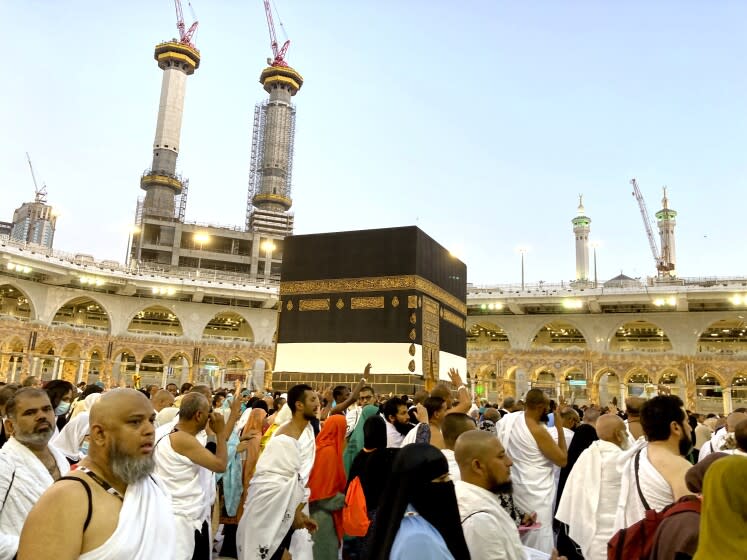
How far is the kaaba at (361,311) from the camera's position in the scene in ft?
51.7

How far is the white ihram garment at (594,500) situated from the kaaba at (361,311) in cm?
1204

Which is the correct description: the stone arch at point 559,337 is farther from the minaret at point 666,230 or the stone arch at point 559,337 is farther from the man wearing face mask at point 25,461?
the man wearing face mask at point 25,461

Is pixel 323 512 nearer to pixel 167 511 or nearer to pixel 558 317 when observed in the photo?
pixel 167 511

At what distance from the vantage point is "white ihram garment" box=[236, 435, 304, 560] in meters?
3.32

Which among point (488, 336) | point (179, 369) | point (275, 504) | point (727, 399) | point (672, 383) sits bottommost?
point (275, 504)

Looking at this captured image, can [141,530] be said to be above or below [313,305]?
below

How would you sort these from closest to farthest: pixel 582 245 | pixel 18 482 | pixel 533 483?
1. pixel 18 482
2. pixel 533 483
3. pixel 582 245

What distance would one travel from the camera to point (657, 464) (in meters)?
2.48

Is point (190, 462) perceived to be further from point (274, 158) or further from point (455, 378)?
point (274, 158)

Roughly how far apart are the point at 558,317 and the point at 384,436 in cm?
2754

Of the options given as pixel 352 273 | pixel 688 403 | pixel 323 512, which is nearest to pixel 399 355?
pixel 352 273

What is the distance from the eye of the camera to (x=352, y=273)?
16.7 metres

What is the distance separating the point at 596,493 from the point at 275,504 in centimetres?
175

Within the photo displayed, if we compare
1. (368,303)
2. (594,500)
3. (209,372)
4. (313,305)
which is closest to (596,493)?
(594,500)
